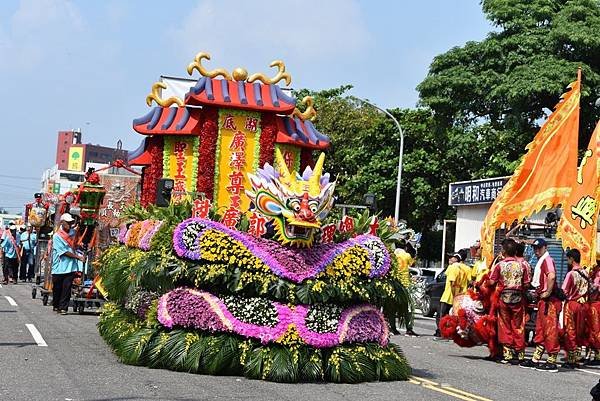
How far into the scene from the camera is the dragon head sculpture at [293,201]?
1205 centimetres

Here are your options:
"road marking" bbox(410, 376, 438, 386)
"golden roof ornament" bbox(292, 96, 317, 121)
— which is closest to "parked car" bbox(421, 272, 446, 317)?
"golden roof ornament" bbox(292, 96, 317, 121)

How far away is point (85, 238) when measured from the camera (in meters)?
20.8

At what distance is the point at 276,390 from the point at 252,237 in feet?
7.16

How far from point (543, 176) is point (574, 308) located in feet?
9.91

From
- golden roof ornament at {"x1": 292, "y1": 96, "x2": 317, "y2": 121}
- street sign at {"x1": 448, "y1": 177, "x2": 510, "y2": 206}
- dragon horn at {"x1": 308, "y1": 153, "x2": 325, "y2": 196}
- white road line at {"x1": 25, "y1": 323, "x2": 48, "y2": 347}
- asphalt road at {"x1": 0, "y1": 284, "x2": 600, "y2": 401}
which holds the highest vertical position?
street sign at {"x1": 448, "y1": 177, "x2": 510, "y2": 206}

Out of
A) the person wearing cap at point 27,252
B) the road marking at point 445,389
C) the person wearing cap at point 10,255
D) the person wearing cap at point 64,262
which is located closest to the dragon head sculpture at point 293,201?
the road marking at point 445,389

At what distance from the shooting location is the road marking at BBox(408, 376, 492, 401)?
10.9 metres

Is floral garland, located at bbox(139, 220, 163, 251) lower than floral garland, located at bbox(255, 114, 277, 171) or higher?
lower

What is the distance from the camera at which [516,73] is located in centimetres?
3488

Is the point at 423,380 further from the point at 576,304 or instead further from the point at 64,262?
the point at 64,262

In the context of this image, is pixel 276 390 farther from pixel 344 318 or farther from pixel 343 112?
pixel 343 112

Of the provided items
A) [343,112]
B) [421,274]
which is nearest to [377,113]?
[343,112]

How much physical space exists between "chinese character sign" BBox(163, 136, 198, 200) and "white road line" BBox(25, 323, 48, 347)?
12.4 feet

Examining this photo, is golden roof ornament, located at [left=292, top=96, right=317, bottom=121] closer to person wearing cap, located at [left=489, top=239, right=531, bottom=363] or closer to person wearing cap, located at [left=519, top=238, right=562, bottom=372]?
person wearing cap, located at [left=489, top=239, right=531, bottom=363]
